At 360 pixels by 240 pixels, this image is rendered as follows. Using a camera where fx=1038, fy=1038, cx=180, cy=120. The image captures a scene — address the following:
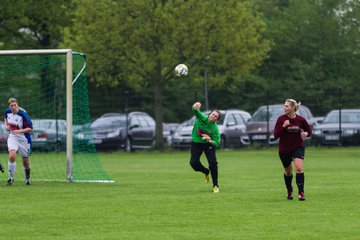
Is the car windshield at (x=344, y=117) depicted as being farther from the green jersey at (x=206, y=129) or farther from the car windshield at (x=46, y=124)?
the green jersey at (x=206, y=129)

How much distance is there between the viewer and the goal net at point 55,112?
24.9 metres

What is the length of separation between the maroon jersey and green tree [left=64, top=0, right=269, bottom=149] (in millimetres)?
24901

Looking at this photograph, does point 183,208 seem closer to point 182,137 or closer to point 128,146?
point 182,137

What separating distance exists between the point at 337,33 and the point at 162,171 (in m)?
33.1

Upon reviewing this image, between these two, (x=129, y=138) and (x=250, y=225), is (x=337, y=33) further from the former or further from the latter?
(x=250, y=225)

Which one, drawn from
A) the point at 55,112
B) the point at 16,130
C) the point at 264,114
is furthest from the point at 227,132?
the point at 16,130

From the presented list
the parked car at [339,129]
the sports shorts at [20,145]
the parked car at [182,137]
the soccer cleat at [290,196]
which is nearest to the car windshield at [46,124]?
the parked car at [182,137]

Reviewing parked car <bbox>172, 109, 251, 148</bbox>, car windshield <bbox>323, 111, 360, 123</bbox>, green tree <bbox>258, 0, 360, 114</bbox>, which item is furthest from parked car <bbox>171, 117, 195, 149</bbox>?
green tree <bbox>258, 0, 360, 114</bbox>

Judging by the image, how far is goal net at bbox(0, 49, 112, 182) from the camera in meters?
24.9

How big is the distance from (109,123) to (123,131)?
72cm

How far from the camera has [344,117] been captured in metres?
45.2

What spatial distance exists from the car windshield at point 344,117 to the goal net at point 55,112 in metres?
11.1

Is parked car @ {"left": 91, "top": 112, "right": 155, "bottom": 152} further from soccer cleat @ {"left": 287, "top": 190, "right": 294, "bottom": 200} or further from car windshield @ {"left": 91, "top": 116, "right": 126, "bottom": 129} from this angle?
soccer cleat @ {"left": 287, "top": 190, "right": 294, "bottom": 200}

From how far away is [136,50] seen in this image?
44812 mm
